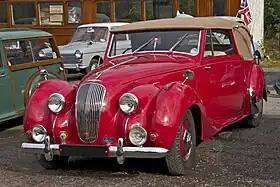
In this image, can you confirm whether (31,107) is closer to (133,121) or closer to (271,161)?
(133,121)

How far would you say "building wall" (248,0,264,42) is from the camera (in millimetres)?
19859

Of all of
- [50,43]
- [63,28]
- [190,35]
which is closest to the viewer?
[190,35]

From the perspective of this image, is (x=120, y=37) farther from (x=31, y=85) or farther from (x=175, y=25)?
(x=31, y=85)

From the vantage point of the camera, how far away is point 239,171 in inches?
242

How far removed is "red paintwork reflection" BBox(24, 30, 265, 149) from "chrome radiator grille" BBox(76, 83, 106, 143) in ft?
0.20

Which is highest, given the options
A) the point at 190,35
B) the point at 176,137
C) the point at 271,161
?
the point at 190,35

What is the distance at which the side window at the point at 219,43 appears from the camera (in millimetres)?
7305

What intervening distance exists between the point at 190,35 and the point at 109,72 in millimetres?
1377

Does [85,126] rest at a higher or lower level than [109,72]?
→ lower

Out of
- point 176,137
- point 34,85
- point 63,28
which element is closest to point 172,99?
point 176,137

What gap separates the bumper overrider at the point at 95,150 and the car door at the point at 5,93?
2.81 metres

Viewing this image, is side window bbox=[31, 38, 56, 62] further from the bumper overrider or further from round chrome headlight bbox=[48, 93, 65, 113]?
the bumper overrider

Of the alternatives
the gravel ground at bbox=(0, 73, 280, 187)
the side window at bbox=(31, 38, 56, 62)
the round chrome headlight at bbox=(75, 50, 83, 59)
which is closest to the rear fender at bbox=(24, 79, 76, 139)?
the gravel ground at bbox=(0, 73, 280, 187)

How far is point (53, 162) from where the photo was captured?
255 inches
